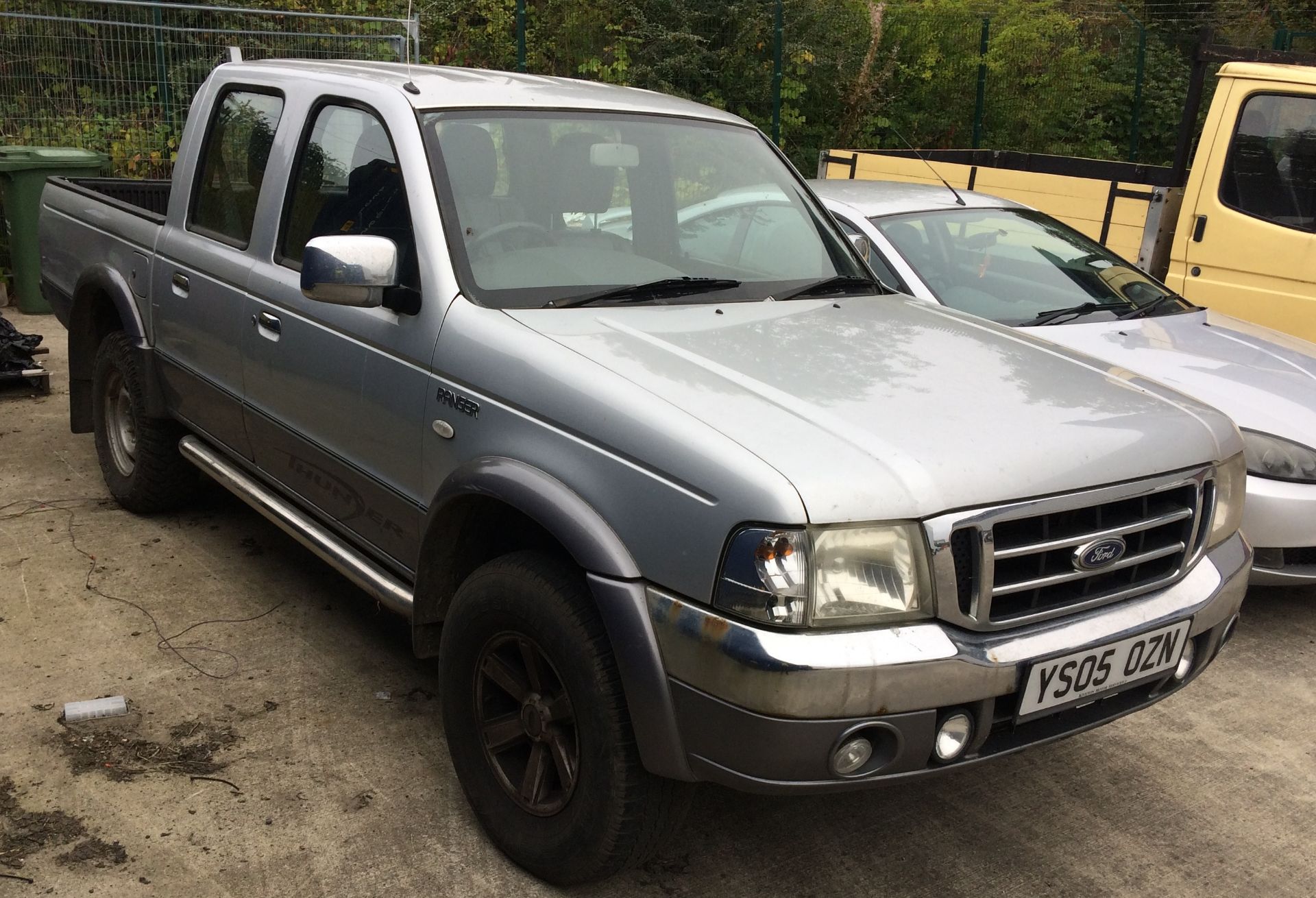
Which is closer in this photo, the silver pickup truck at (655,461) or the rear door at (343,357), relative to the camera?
the silver pickup truck at (655,461)

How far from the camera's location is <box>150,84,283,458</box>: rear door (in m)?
4.06

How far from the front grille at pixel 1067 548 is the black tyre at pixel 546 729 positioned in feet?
2.53

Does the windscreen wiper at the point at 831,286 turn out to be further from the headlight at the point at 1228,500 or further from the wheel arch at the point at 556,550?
the headlight at the point at 1228,500

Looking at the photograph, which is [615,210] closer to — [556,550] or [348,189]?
[348,189]

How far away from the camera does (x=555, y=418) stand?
2.71 metres

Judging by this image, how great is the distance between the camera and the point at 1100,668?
2611mm

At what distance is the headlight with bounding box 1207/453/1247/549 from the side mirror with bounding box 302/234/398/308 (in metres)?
2.16

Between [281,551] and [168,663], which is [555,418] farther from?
[281,551]

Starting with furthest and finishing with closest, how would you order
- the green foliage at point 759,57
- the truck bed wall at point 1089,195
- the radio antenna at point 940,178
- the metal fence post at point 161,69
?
the metal fence post at point 161,69
the green foliage at point 759,57
the truck bed wall at point 1089,195
the radio antenna at point 940,178

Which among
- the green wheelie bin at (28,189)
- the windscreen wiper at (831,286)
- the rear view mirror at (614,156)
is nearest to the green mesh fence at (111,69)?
the green wheelie bin at (28,189)

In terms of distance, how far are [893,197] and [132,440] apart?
12.3 feet

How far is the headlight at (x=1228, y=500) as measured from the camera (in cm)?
295

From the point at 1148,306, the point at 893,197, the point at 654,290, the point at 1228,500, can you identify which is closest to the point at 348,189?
the point at 654,290

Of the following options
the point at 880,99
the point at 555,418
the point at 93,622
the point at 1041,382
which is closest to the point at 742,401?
the point at 555,418
